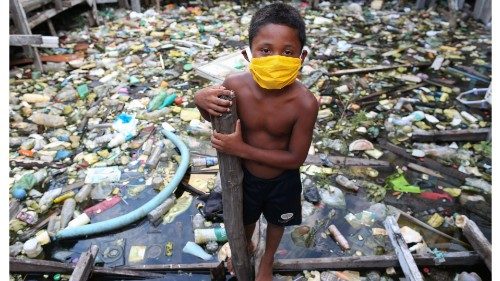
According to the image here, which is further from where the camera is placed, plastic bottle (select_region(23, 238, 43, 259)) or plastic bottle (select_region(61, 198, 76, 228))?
plastic bottle (select_region(61, 198, 76, 228))

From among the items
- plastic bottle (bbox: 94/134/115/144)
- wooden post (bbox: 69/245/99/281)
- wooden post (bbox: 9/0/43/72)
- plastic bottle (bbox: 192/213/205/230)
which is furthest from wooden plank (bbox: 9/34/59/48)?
wooden post (bbox: 69/245/99/281)

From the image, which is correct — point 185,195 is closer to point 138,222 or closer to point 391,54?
point 138,222

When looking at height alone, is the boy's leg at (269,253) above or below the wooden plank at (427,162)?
above

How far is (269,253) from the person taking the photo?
8.09ft

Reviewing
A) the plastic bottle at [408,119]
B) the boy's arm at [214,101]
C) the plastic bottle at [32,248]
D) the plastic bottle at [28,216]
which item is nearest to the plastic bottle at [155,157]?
the plastic bottle at [28,216]

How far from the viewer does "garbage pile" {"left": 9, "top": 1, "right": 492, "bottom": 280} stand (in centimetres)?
329

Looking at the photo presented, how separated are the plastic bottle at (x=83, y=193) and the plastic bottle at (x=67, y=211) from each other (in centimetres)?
6

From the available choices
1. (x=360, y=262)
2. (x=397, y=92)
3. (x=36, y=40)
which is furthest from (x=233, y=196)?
(x=36, y=40)

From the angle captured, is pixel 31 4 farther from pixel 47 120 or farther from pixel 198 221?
pixel 198 221

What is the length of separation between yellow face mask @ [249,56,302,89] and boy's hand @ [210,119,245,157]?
241 mm

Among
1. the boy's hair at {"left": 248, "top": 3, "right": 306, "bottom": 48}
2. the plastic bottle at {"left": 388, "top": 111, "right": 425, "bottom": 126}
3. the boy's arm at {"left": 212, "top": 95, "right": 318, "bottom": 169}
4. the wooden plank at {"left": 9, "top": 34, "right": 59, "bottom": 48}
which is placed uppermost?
the boy's hair at {"left": 248, "top": 3, "right": 306, "bottom": 48}

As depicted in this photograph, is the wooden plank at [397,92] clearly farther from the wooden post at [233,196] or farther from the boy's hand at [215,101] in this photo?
the boy's hand at [215,101]

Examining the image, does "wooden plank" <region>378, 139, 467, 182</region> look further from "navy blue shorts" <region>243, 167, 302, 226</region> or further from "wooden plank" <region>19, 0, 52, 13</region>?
"wooden plank" <region>19, 0, 52, 13</region>

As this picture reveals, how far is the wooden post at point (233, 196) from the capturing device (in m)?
1.73
